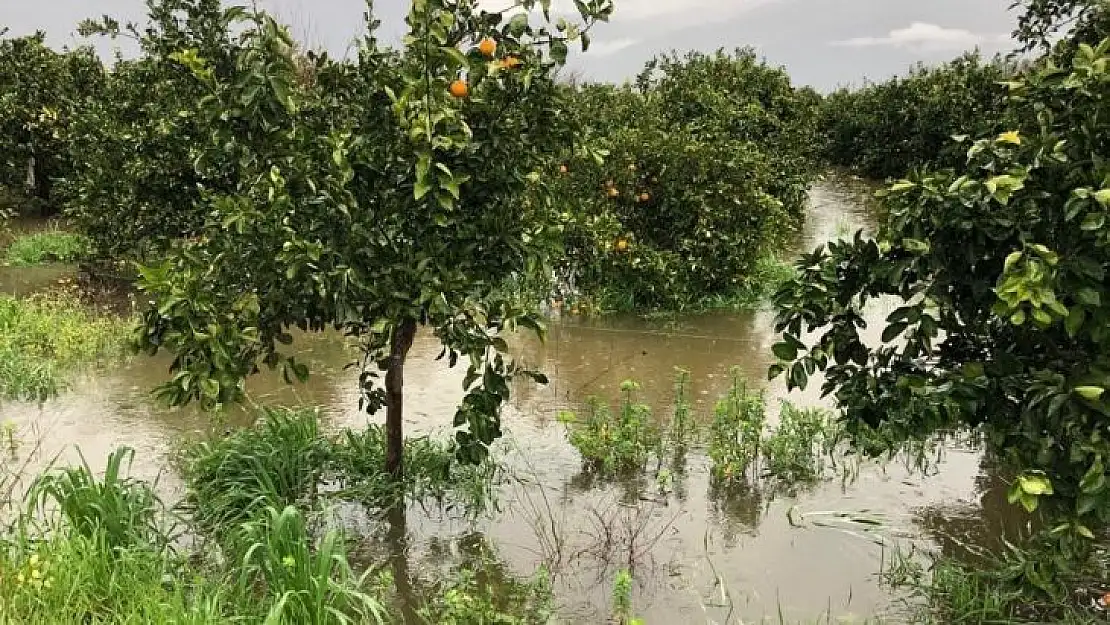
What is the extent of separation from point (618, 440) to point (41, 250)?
32.9ft

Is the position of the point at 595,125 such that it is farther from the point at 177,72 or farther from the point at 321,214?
the point at 321,214

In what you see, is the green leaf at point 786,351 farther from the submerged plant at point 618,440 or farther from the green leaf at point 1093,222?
the submerged plant at point 618,440

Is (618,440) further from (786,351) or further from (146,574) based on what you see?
(146,574)

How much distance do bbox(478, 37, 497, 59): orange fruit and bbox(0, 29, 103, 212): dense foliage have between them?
10.9 m

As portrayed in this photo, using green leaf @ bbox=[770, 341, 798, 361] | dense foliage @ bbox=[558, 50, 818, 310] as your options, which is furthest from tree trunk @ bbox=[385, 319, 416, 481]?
dense foliage @ bbox=[558, 50, 818, 310]

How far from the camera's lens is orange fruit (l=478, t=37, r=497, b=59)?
3.84 m

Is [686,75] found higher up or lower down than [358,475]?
higher up

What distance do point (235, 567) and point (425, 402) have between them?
9.14 feet

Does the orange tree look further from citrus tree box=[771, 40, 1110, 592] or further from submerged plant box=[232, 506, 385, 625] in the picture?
citrus tree box=[771, 40, 1110, 592]

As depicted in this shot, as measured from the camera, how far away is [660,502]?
4742 millimetres

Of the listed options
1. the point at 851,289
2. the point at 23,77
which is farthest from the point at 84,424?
the point at 23,77

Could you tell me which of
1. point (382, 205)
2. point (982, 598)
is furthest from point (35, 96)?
point (982, 598)

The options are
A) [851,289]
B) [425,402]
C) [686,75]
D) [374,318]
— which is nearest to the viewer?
[851,289]

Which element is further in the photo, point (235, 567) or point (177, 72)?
point (177, 72)
